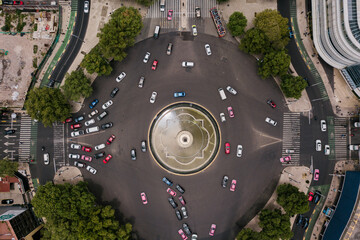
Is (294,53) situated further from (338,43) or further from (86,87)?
(86,87)

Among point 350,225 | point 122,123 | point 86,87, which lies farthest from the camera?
point 122,123

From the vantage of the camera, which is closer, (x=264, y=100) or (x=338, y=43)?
(x=338, y=43)

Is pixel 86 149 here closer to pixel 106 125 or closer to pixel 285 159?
pixel 106 125

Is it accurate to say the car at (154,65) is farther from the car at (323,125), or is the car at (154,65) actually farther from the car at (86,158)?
the car at (323,125)

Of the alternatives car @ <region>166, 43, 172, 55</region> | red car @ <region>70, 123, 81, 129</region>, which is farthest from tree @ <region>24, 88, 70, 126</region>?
car @ <region>166, 43, 172, 55</region>

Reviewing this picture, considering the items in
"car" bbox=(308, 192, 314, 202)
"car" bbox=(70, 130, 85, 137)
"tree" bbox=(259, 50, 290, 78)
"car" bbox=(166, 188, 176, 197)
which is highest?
"tree" bbox=(259, 50, 290, 78)

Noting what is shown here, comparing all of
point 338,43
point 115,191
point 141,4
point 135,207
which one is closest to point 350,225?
point 338,43

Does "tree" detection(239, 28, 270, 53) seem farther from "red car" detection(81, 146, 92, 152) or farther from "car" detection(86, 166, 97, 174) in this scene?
"car" detection(86, 166, 97, 174)
